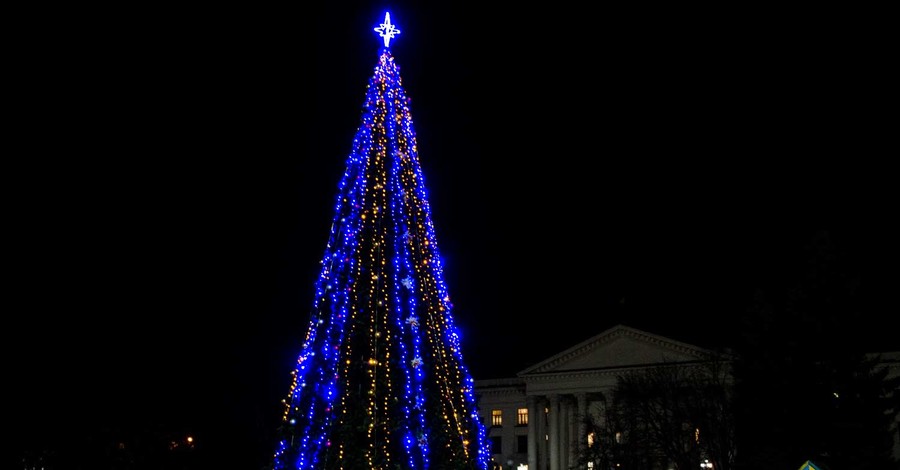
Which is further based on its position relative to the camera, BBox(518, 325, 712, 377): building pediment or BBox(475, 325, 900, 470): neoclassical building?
BBox(475, 325, 900, 470): neoclassical building

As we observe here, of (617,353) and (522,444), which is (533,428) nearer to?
(522,444)

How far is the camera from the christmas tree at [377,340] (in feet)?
62.2

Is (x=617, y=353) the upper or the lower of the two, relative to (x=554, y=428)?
upper

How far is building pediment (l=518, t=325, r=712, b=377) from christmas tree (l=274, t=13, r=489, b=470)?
137 feet

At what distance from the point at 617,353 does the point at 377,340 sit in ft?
154

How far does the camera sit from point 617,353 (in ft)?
209

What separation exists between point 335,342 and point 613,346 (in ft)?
155

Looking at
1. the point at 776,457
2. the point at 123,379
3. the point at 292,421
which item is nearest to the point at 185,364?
the point at 123,379

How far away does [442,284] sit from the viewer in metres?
20.6

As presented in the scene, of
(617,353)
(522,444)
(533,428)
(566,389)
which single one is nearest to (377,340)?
(617,353)

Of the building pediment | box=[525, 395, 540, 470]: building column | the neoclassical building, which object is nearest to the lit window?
the neoclassical building

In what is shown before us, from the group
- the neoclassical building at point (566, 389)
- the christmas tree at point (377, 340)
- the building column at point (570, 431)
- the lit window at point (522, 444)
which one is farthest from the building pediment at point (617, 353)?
the christmas tree at point (377, 340)

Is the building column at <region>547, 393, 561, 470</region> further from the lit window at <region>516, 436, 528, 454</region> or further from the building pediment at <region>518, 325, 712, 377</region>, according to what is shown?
the lit window at <region>516, 436, 528, 454</region>

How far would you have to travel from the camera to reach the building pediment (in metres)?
60.5
